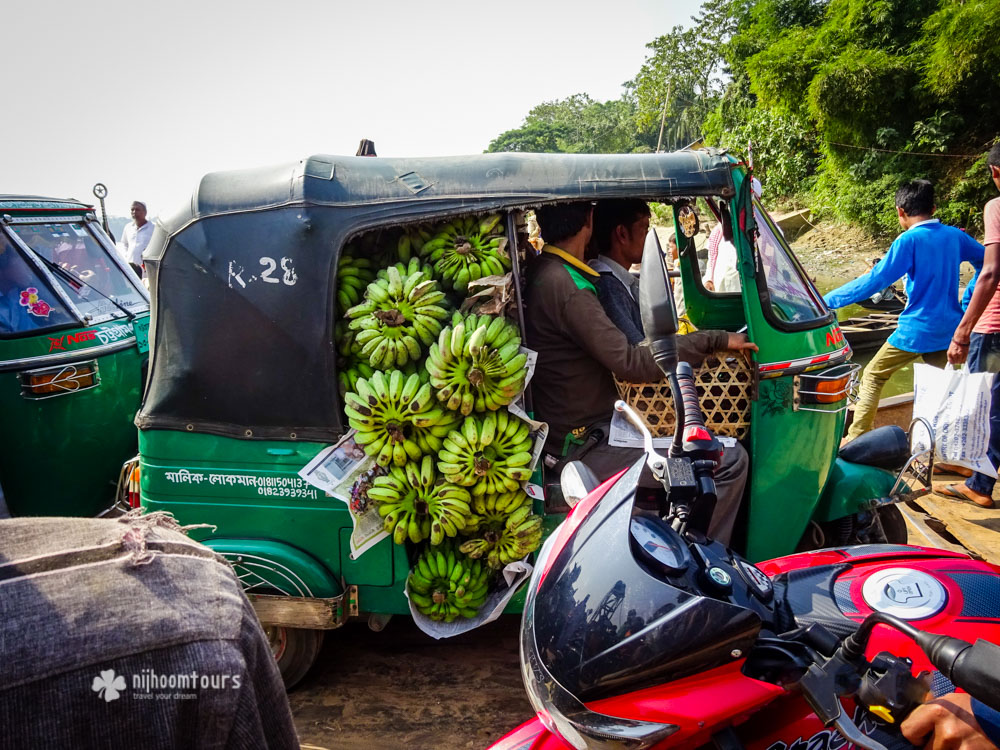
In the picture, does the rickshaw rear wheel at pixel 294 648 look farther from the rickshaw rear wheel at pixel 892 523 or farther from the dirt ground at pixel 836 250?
the dirt ground at pixel 836 250

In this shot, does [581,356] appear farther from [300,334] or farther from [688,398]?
[688,398]

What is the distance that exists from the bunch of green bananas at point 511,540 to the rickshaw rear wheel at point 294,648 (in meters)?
0.93

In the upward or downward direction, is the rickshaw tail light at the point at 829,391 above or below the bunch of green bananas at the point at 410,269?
below

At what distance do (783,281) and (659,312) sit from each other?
1955 millimetres

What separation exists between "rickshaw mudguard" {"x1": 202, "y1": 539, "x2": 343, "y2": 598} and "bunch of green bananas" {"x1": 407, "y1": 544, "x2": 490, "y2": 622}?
1.28ft

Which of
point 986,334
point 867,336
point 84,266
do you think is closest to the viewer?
point 986,334

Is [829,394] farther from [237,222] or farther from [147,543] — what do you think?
[147,543]

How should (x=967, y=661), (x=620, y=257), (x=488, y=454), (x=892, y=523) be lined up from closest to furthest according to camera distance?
(x=967, y=661)
(x=488, y=454)
(x=892, y=523)
(x=620, y=257)

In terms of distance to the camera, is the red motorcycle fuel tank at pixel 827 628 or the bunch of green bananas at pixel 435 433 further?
the bunch of green bananas at pixel 435 433

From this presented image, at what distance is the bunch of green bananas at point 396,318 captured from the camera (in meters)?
2.84

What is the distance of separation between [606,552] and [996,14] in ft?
68.0

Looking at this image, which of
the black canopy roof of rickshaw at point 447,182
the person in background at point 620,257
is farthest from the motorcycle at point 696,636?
the person in background at point 620,257

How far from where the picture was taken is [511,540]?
117 inches

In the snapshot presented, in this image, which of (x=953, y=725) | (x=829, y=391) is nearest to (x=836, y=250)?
(x=829, y=391)
